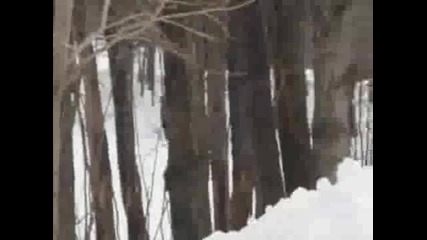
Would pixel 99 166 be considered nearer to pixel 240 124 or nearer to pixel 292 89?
pixel 240 124

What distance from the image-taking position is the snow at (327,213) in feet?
4.52

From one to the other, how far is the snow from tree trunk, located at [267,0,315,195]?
35 mm

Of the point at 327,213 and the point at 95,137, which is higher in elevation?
the point at 95,137

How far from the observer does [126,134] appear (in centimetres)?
145

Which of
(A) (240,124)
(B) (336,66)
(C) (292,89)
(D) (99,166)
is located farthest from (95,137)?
(B) (336,66)

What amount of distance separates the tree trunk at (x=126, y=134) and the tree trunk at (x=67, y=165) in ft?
0.34

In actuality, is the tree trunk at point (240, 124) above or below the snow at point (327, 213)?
above

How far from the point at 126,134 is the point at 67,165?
0.15m

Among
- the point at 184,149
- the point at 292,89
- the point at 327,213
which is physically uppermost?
the point at 292,89

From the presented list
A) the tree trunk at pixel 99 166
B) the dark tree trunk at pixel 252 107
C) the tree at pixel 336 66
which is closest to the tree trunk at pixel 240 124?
the dark tree trunk at pixel 252 107

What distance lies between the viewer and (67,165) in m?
1.46

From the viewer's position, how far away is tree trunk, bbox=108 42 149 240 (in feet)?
4.73

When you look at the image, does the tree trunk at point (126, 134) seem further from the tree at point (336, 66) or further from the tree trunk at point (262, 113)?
the tree at point (336, 66)
